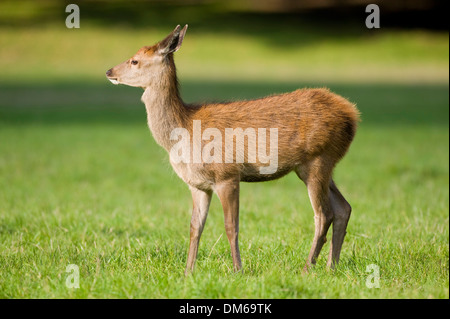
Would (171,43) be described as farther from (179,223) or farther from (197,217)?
(179,223)

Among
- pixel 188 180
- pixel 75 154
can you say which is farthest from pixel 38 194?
pixel 188 180

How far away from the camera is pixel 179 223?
7.39 meters

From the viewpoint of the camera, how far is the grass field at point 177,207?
15.8 ft

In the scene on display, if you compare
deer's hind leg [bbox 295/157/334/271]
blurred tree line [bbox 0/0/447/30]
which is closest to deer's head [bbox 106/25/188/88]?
deer's hind leg [bbox 295/157/334/271]

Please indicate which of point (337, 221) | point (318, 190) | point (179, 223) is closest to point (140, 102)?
point (179, 223)

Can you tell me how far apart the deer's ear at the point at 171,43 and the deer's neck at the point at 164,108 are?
0.12 meters

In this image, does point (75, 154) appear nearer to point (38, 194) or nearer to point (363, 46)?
point (38, 194)

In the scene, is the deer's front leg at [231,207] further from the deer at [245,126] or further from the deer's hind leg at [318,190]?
the deer's hind leg at [318,190]

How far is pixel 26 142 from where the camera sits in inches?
571

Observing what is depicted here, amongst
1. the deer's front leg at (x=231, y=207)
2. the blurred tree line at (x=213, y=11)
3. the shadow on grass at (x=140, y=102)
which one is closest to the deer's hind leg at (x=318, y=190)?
Result: the deer's front leg at (x=231, y=207)

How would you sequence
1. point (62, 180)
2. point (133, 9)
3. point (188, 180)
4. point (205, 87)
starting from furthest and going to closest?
point (133, 9)
point (205, 87)
point (62, 180)
point (188, 180)

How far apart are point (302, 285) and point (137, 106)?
18222mm

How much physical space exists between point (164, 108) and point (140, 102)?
58.7 ft

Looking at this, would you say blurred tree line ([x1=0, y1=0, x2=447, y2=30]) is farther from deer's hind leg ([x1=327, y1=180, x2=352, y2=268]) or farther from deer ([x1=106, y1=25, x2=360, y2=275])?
deer's hind leg ([x1=327, y1=180, x2=352, y2=268])
